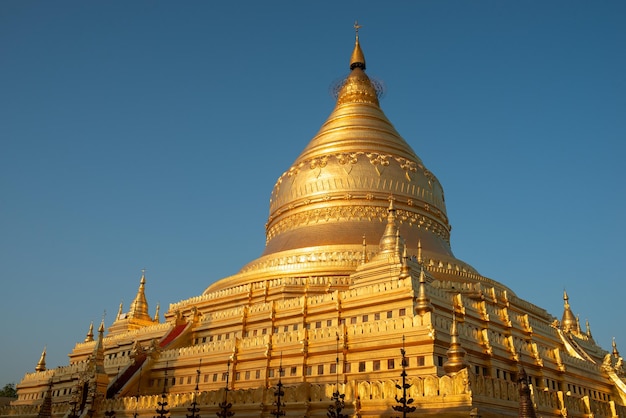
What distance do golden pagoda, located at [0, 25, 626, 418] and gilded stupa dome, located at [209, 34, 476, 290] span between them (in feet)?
0.42

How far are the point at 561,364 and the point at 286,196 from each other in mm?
23480

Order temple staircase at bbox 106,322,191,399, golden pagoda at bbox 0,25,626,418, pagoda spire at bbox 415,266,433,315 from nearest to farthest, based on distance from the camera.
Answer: golden pagoda at bbox 0,25,626,418
pagoda spire at bbox 415,266,433,315
temple staircase at bbox 106,322,191,399

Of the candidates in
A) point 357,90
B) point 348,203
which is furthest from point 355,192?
point 357,90

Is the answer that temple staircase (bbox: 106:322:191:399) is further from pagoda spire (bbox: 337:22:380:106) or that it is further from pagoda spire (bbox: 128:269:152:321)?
pagoda spire (bbox: 337:22:380:106)

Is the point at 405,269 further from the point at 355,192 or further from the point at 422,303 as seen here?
the point at 355,192

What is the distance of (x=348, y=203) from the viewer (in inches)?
1672

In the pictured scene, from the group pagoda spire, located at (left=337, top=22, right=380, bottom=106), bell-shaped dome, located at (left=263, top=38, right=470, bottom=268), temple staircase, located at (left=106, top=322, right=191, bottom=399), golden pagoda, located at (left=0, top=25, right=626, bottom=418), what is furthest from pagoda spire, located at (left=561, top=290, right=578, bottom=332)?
temple staircase, located at (left=106, top=322, right=191, bottom=399)

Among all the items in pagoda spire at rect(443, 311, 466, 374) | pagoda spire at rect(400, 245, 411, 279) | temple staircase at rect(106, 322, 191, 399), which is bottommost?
pagoda spire at rect(443, 311, 466, 374)

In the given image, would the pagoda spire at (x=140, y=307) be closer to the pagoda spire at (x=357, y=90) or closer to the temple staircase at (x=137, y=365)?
the temple staircase at (x=137, y=365)

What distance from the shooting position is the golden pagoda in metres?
22.3

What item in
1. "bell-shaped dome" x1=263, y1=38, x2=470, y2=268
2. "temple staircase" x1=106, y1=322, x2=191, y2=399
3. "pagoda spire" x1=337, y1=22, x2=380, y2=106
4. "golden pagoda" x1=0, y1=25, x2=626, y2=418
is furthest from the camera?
"pagoda spire" x1=337, y1=22, x2=380, y2=106

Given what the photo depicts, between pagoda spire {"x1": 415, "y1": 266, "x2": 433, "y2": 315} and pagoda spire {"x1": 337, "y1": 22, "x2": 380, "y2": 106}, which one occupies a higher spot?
pagoda spire {"x1": 337, "y1": 22, "x2": 380, "y2": 106}

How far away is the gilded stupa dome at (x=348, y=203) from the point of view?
1494 inches

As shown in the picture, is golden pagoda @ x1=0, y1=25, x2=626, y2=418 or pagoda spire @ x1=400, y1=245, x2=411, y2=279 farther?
pagoda spire @ x1=400, y1=245, x2=411, y2=279
